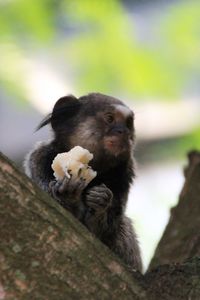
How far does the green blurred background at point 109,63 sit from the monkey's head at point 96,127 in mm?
2418

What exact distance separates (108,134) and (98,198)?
621 millimetres

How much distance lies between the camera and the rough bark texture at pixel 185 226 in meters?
4.16

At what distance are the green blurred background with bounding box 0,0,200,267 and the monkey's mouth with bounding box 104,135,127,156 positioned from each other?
109 inches

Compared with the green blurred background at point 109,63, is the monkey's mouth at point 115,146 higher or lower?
higher

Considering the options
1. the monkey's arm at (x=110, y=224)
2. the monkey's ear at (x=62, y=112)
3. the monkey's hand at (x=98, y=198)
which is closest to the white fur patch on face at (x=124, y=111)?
the monkey's ear at (x=62, y=112)

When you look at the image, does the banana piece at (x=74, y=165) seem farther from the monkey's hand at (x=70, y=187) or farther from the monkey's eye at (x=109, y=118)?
the monkey's eye at (x=109, y=118)

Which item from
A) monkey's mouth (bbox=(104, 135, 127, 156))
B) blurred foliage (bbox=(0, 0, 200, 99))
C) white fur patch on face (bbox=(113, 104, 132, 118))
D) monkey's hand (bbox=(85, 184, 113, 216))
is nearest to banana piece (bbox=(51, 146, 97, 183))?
monkey's hand (bbox=(85, 184, 113, 216))

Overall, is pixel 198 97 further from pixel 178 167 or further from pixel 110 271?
pixel 110 271

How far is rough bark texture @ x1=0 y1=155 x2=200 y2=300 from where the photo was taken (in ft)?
7.32

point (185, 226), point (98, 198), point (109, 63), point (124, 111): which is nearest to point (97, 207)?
point (98, 198)

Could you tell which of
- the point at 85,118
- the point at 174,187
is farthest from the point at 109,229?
the point at 174,187

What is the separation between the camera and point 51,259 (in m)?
2.29

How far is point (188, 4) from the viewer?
7.24 m

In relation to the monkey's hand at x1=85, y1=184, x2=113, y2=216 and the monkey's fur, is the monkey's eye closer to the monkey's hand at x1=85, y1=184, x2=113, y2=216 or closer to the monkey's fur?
the monkey's fur
